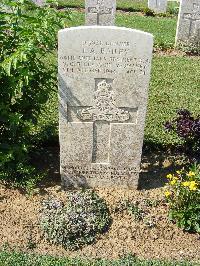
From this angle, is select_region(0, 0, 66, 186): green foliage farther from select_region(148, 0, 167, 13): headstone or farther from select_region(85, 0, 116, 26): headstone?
select_region(148, 0, 167, 13): headstone

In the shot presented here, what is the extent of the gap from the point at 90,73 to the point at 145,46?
0.67m

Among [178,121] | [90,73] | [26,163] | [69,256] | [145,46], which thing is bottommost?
[69,256]

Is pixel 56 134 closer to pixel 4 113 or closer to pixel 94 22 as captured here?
pixel 4 113

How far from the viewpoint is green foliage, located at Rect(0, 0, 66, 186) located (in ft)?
14.8

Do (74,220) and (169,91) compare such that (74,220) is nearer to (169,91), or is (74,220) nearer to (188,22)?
(169,91)

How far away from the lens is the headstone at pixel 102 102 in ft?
15.0

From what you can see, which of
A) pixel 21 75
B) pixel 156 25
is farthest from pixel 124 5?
pixel 21 75

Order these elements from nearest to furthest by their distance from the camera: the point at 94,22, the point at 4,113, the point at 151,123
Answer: the point at 4,113 → the point at 151,123 → the point at 94,22

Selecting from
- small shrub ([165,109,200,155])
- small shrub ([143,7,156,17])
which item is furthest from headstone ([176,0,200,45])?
small shrub ([165,109,200,155])

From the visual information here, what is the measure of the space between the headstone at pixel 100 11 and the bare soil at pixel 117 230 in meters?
7.66

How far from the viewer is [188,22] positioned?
12117 mm

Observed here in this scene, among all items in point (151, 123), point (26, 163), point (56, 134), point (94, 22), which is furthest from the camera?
point (94, 22)

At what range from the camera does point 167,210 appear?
5.18 meters

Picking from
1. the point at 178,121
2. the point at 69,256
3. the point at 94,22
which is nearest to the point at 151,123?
the point at 178,121
